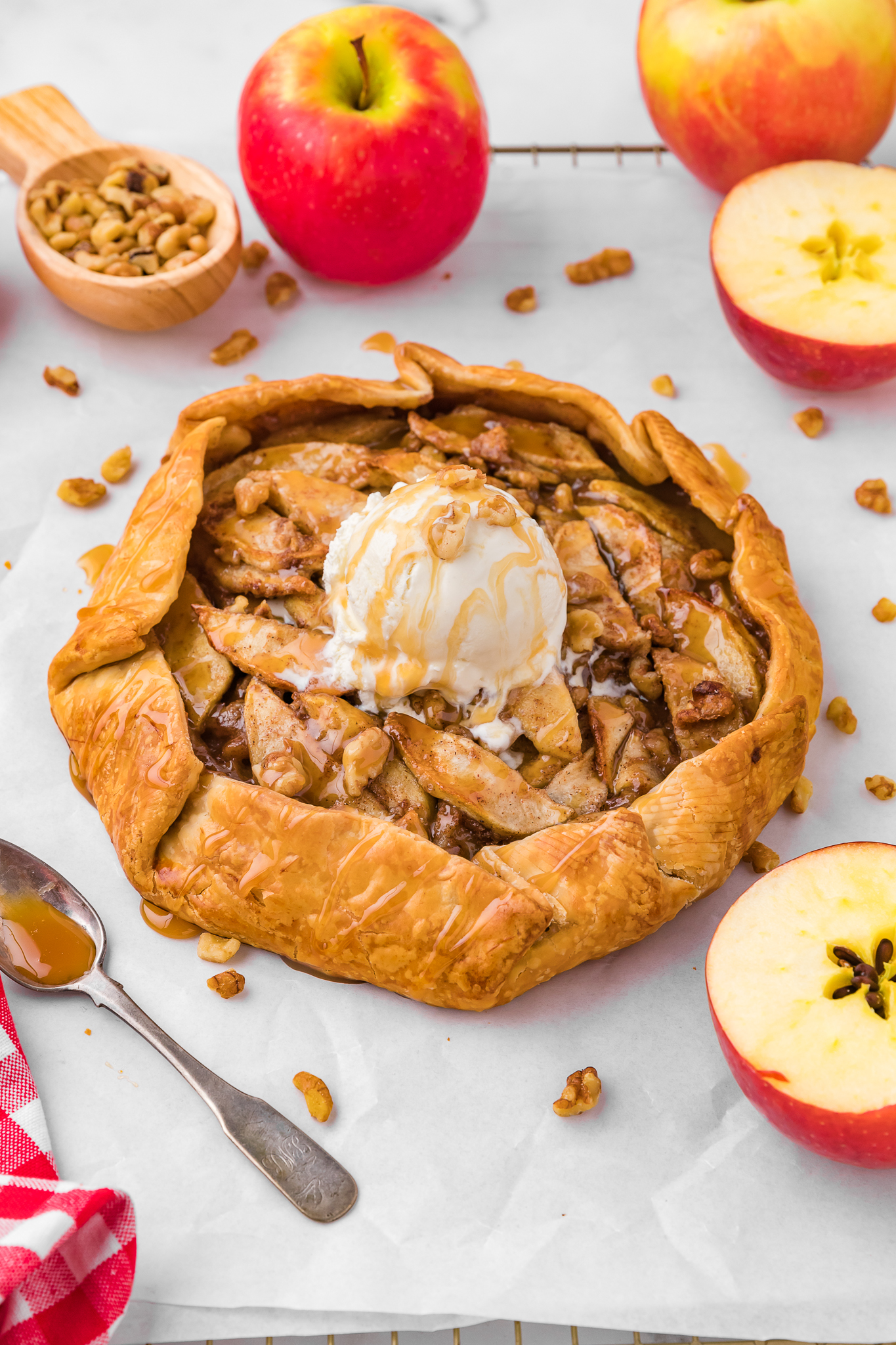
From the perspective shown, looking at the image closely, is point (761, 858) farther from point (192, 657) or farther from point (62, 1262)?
point (62, 1262)

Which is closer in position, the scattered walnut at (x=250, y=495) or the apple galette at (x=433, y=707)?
the apple galette at (x=433, y=707)

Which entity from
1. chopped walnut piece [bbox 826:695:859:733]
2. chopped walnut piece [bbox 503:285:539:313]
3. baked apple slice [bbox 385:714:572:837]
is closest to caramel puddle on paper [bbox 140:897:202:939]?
baked apple slice [bbox 385:714:572:837]

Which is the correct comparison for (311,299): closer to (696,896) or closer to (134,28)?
(134,28)

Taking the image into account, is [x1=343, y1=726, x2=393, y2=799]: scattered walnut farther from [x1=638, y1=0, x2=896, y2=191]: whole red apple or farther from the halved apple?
[x1=638, y1=0, x2=896, y2=191]: whole red apple

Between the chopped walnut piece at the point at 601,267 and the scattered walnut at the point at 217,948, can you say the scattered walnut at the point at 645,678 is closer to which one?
the scattered walnut at the point at 217,948

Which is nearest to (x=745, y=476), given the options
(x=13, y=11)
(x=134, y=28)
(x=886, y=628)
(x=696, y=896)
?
(x=886, y=628)

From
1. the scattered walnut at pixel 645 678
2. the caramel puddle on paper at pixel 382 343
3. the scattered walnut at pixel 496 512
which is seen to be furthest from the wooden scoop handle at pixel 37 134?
the scattered walnut at pixel 645 678
